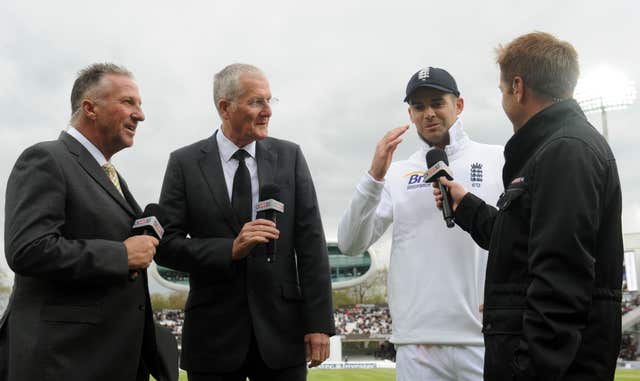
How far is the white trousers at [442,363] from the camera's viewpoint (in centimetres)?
338

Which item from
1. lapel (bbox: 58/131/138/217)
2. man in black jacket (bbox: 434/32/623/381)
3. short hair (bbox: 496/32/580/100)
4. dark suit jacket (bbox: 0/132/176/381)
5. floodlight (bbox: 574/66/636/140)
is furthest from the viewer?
floodlight (bbox: 574/66/636/140)

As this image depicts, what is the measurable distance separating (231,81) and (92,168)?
0.95 m

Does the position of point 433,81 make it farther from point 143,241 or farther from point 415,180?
point 143,241

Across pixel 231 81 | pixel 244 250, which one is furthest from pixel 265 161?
pixel 244 250

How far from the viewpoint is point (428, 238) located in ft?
11.9

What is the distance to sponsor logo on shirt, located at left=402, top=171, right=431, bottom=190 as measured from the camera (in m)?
3.81

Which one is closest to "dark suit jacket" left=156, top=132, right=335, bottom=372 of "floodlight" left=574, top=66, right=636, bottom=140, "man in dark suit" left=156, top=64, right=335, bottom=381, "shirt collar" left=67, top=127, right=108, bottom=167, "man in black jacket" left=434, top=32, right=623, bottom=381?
"man in dark suit" left=156, top=64, right=335, bottom=381

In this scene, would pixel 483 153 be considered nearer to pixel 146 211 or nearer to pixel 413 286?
pixel 413 286

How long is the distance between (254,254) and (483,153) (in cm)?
149

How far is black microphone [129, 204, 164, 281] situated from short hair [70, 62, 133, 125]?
0.71 m

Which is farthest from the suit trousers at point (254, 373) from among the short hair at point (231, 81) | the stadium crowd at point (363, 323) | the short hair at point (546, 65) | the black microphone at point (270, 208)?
the stadium crowd at point (363, 323)

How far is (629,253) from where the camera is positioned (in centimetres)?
4291

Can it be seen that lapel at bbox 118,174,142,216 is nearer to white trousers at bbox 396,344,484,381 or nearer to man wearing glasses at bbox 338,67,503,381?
man wearing glasses at bbox 338,67,503,381

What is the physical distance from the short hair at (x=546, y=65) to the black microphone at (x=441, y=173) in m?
0.80
